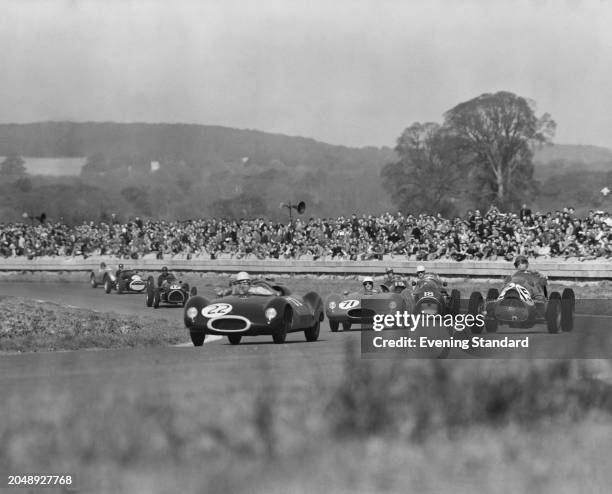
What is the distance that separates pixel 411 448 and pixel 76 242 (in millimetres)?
53920

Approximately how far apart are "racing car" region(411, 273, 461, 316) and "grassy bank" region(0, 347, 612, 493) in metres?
9.18

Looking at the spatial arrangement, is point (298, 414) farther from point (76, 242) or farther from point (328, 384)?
point (76, 242)

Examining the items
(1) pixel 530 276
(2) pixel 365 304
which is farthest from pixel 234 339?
(1) pixel 530 276

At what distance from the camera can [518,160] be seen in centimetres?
7575

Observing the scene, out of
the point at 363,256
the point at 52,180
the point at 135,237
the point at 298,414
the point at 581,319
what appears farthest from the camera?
the point at 52,180

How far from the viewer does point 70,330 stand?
22000 mm

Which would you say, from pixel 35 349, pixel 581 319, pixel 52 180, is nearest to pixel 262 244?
pixel 581 319

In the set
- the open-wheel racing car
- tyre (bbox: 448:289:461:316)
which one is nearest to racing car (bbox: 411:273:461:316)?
tyre (bbox: 448:289:461:316)

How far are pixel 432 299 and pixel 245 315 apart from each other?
389cm

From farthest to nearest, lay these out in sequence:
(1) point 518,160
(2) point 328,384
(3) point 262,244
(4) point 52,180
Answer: (4) point 52,180 < (1) point 518,160 < (3) point 262,244 < (2) point 328,384

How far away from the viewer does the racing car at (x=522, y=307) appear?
2127 cm

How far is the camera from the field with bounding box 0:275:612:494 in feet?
28.5

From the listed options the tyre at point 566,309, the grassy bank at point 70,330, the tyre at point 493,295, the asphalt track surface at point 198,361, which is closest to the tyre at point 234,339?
the asphalt track surface at point 198,361

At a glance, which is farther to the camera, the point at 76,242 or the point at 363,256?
the point at 76,242
